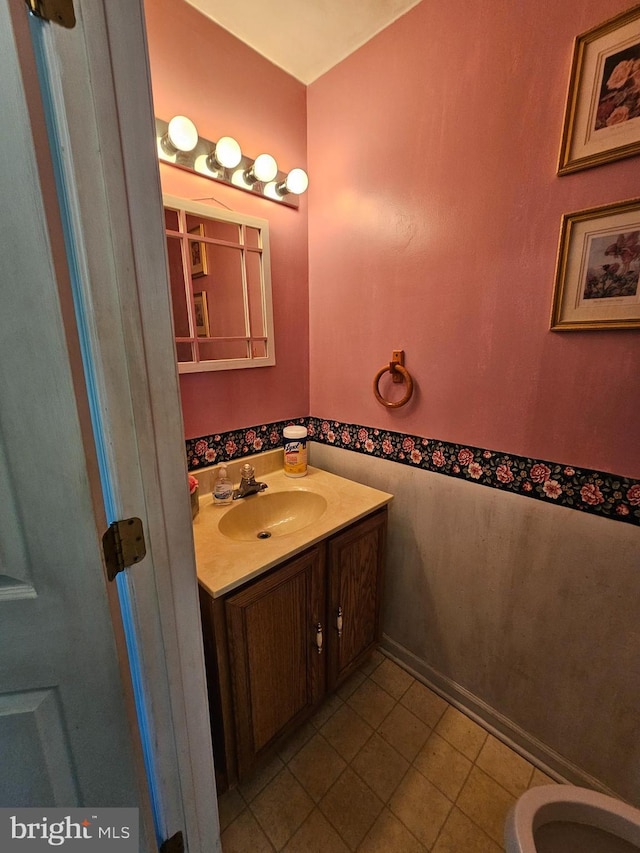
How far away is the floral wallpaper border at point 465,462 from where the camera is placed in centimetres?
93

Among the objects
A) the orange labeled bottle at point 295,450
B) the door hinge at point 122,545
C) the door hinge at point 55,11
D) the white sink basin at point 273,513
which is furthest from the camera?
the orange labeled bottle at point 295,450

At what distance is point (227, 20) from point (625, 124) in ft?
3.99

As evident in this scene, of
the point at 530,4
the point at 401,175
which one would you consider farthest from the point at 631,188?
the point at 401,175

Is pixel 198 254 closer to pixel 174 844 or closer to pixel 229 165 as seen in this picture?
pixel 229 165

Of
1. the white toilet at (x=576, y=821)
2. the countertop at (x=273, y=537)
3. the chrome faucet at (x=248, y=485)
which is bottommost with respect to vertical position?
the white toilet at (x=576, y=821)

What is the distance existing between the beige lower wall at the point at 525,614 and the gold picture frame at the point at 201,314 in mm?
814

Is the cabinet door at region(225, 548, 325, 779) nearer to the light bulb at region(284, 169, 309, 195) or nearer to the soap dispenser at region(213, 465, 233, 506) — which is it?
the soap dispenser at region(213, 465, 233, 506)

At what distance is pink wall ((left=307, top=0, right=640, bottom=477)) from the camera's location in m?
0.89

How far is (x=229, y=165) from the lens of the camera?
115 cm

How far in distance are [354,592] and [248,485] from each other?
0.57 m

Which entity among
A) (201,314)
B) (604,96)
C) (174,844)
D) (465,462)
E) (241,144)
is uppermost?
(241,144)

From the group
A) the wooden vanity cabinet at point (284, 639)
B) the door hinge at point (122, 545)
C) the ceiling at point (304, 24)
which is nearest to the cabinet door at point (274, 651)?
the wooden vanity cabinet at point (284, 639)

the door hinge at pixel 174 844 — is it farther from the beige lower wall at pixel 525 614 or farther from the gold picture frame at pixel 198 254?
the gold picture frame at pixel 198 254

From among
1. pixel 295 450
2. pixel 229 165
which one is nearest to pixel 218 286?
pixel 229 165
